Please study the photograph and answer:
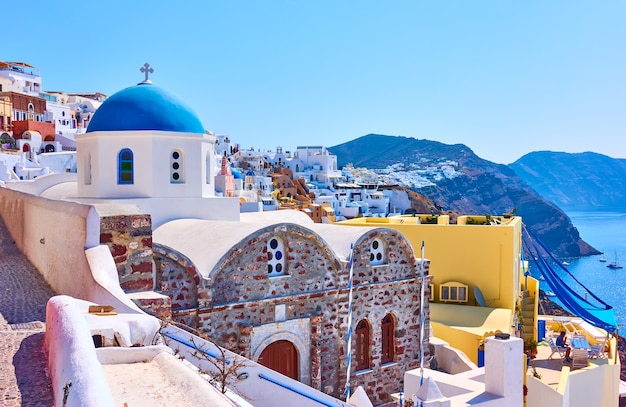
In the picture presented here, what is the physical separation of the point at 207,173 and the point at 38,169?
19569 millimetres

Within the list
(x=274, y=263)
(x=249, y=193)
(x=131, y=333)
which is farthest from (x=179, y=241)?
(x=249, y=193)

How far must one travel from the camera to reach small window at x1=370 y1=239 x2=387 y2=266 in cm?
1063

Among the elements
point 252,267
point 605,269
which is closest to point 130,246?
point 252,267

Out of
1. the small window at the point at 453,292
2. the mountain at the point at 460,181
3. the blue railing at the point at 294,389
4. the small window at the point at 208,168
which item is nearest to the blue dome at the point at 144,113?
the small window at the point at 208,168

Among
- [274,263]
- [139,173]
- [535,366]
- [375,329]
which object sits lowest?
[535,366]

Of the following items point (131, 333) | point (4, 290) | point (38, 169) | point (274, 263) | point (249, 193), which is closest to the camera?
point (131, 333)

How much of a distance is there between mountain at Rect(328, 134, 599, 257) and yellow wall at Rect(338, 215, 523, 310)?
182 ft

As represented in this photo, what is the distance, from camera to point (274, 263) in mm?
9445

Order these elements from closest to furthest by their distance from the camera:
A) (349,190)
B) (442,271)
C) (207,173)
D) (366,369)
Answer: (366,369), (207,173), (442,271), (349,190)

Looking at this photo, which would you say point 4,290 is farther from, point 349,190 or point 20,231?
point 349,190

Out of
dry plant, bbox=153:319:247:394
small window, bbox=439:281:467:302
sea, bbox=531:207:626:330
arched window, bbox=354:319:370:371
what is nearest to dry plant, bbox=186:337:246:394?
dry plant, bbox=153:319:247:394

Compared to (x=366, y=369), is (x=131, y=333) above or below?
above

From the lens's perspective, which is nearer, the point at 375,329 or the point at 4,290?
the point at 4,290

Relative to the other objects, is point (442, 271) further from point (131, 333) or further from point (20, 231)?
point (131, 333)
